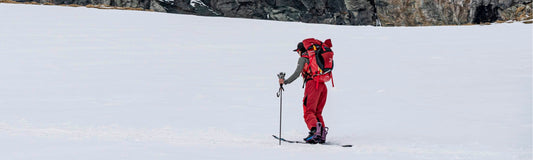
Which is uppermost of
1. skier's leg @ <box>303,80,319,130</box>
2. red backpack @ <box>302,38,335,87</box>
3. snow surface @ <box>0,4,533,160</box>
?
red backpack @ <box>302,38,335,87</box>

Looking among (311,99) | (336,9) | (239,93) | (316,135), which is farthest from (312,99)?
(336,9)

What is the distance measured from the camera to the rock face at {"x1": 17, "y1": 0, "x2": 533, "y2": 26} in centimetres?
3878

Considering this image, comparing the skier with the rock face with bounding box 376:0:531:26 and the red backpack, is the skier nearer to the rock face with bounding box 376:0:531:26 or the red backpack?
the red backpack

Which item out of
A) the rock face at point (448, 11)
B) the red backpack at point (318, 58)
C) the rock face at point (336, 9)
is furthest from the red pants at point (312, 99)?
the rock face at point (336, 9)

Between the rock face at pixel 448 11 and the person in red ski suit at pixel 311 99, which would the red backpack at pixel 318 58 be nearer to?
the person in red ski suit at pixel 311 99

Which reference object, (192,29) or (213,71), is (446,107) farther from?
(192,29)

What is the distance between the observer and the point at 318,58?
6.43m

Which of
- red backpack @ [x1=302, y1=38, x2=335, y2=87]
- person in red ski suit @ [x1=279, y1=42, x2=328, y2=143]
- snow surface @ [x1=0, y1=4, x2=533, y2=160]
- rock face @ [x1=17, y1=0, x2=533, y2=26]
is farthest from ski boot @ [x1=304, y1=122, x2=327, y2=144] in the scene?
rock face @ [x1=17, y1=0, x2=533, y2=26]

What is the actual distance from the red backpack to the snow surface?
0.79 meters

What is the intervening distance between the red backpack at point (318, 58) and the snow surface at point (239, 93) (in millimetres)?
785

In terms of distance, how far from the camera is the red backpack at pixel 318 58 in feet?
21.0

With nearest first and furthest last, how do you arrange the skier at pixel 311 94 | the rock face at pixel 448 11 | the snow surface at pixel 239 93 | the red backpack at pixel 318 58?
1. the snow surface at pixel 239 93
2. the red backpack at pixel 318 58
3. the skier at pixel 311 94
4. the rock face at pixel 448 11

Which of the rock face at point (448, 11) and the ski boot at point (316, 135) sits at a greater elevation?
the rock face at point (448, 11)

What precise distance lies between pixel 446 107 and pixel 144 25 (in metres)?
11.5
